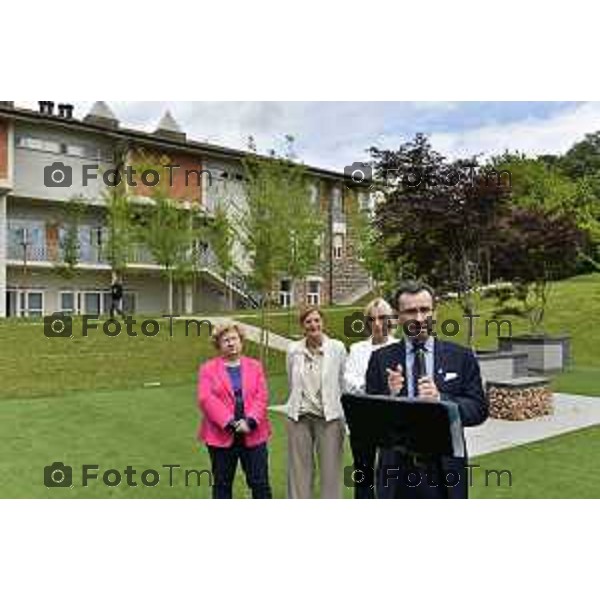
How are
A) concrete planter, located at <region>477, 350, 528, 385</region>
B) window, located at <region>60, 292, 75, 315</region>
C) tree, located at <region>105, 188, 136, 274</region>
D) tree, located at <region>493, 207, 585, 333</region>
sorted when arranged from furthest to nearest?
window, located at <region>60, 292, 75, 315</region> < tree, located at <region>105, 188, 136, 274</region> < tree, located at <region>493, 207, 585, 333</region> < concrete planter, located at <region>477, 350, 528, 385</region>

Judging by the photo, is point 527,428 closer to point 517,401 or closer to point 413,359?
point 517,401

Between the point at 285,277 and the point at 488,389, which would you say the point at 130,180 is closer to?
the point at 285,277

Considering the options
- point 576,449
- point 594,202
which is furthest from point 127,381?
point 594,202

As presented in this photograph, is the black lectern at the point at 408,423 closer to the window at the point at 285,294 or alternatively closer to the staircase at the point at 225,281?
the window at the point at 285,294

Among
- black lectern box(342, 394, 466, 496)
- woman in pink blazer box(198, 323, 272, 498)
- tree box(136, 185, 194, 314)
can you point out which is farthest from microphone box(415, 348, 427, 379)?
tree box(136, 185, 194, 314)

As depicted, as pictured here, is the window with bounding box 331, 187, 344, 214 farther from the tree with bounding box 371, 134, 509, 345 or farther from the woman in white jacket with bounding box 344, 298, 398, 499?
the woman in white jacket with bounding box 344, 298, 398, 499

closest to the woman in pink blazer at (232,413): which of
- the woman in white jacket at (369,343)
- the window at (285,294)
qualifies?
the woman in white jacket at (369,343)

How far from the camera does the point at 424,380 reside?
2.96 m

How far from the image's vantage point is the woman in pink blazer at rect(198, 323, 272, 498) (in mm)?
4418

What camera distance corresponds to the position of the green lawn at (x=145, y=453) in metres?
5.73

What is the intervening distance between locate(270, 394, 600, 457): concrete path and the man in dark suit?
13.2 feet

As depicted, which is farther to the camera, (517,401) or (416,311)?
(517,401)

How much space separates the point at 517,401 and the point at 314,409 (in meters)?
5.34

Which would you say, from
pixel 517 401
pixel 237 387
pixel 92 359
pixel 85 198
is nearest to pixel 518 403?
pixel 517 401
